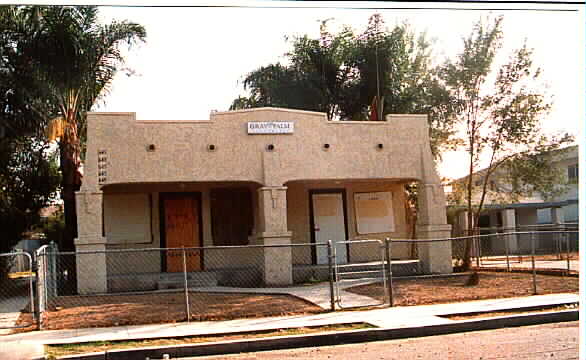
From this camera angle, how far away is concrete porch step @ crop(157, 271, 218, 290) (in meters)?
18.2

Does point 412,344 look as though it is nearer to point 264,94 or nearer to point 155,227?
point 155,227

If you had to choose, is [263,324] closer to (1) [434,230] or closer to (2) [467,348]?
(2) [467,348]

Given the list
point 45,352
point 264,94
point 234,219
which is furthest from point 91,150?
point 264,94

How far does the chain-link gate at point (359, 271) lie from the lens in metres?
13.9

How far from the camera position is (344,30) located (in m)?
28.9

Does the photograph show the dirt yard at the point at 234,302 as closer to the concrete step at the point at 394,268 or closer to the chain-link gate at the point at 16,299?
the chain-link gate at the point at 16,299

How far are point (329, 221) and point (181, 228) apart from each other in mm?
4529

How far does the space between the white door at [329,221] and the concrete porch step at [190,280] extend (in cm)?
373

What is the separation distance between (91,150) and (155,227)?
347 cm

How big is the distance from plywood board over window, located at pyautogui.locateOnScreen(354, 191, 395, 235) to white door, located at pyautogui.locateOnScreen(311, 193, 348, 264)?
0.56 m

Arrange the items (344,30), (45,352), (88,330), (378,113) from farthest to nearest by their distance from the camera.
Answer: (344,30)
(378,113)
(88,330)
(45,352)

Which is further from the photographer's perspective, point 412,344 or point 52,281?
point 52,281

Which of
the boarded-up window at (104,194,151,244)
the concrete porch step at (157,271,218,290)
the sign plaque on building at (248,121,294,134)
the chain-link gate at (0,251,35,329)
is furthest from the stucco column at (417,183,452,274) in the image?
the chain-link gate at (0,251,35,329)

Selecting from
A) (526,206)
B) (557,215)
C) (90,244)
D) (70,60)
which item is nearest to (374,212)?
(90,244)
